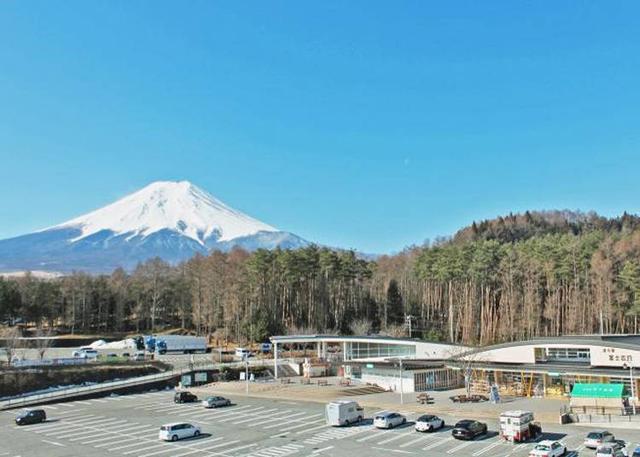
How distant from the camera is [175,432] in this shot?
89.9ft

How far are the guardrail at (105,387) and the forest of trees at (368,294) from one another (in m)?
16.3

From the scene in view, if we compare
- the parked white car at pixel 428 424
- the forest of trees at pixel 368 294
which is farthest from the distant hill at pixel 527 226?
the parked white car at pixel 428 424

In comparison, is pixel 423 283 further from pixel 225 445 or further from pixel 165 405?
pixel 225 445

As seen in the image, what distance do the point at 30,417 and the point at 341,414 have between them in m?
17.6

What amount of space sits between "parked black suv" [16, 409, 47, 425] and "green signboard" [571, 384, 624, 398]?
30.1 m

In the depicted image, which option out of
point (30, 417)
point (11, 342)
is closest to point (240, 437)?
point (30, 417)

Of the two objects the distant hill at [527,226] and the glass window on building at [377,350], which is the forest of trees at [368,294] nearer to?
the glass window on building at [377,350]

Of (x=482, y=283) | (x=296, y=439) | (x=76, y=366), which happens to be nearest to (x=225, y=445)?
(x=296, y=439)

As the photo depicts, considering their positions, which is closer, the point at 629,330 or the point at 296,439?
the point at 296,439

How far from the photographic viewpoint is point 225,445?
2631 centimetres

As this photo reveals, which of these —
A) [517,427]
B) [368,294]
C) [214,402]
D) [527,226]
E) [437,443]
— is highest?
[527,226]

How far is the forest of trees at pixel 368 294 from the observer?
65188 millimetres

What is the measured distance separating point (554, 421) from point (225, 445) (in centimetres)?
1685

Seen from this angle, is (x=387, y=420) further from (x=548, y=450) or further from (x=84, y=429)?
(x=84, y=429)
